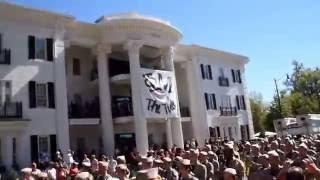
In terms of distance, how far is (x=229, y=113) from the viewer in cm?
4078

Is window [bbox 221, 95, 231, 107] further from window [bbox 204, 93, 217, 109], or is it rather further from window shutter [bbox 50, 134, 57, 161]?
window shutter [bbox 50, 134, 57, 161]

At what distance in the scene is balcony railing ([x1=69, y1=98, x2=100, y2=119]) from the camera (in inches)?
1067

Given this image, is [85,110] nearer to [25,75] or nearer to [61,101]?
[61,101]

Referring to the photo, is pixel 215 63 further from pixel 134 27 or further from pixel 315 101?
pixel 315 101

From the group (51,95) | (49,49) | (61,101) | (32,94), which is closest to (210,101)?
(61,101)

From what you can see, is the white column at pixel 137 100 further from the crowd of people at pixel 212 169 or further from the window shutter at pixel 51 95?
the crowd of people at pixel 212 169

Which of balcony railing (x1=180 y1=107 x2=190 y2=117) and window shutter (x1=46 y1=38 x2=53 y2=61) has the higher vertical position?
window shutter (x1=46 y1=38 x2=53 y2=61)

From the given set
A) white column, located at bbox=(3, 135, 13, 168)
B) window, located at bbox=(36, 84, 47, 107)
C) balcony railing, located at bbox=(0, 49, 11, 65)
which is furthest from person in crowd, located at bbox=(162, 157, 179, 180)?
balcony railing, located at bbox=(0, 49, 11, 65)

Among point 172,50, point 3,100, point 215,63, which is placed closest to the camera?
point 3,100

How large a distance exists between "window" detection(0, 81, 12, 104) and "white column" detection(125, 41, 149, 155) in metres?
7.72

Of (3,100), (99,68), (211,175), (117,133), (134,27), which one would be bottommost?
(211,175)

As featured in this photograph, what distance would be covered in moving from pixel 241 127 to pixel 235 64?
6564mm

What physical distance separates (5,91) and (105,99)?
677 centimetres

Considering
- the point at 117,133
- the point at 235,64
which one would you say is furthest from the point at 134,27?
the point at 235,64
